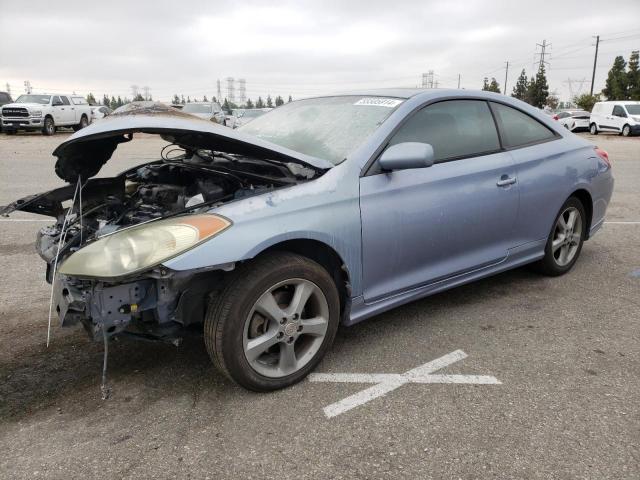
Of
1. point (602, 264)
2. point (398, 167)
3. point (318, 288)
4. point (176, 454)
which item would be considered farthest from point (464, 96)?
point (176, 454)

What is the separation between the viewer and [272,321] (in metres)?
2.64

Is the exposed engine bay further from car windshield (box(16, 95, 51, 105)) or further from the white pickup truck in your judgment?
car windshield (box(16, 95, 51, 105))

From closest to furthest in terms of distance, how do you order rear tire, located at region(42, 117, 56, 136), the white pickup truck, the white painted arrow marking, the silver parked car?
the silver parked car → the white painted arrow marking → the white pickup truck → rear tire, located at region(42, 117, 56, 136)

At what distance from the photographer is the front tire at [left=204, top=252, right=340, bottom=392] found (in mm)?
2477

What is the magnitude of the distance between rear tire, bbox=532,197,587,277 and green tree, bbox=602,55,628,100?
63.9 metres

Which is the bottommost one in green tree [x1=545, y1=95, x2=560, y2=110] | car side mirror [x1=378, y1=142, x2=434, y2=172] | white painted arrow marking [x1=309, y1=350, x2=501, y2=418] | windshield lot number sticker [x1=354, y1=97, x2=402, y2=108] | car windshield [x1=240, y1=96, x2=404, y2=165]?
green tree [x1=545, y1=95, x2=560, y2=110]

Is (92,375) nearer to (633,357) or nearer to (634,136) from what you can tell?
(633,357)

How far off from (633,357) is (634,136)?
30.0 meters

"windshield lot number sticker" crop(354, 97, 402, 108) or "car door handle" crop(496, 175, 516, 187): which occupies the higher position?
"windshield lot number sticker" crop(354, 97, 402, 108)

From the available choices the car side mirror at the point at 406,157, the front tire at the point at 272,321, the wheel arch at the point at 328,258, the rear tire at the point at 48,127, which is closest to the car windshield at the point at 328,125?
the car side mirror at the point at 406,157

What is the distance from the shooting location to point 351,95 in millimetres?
3762

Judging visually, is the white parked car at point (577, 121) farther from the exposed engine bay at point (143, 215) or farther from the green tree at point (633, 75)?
the exposed engine bay at point (143, 215)

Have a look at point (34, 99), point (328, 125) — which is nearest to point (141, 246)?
point (328, 125)

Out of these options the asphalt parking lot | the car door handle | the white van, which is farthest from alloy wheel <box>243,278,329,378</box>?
the white van
